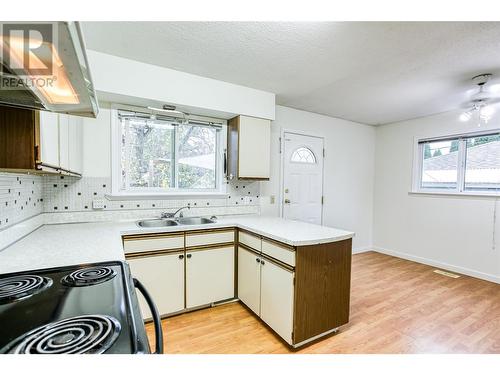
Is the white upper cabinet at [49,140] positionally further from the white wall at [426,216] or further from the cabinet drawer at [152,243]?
the white wall at [426,216]

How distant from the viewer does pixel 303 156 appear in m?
3.62

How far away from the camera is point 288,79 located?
2494 mm

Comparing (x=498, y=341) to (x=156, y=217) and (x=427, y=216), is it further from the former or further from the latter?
(x=156, y=217)

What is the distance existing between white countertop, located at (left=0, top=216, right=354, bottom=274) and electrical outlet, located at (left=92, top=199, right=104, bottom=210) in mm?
155

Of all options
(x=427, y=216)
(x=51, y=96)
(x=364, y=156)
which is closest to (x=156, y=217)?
(x=51, y=96)

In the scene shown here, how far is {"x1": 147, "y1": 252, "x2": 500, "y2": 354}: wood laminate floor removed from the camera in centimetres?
184

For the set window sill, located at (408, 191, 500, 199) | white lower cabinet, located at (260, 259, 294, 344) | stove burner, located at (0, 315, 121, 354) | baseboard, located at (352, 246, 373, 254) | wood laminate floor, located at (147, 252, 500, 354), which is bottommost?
wood laminate floor, located at (147, 252, 500, 354)

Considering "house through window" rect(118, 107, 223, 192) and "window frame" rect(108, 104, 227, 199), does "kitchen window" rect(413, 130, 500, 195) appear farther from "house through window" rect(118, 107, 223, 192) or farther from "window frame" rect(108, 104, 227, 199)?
"house through window" rect(118, 107, 223, 192)

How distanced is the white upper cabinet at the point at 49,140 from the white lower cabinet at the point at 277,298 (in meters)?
1.62

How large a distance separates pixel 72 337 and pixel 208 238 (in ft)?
5.67

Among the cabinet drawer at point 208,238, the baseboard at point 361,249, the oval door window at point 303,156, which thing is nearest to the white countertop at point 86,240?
the cabinet drawer at point 208,238

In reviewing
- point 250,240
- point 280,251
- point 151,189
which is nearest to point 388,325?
point 280,251

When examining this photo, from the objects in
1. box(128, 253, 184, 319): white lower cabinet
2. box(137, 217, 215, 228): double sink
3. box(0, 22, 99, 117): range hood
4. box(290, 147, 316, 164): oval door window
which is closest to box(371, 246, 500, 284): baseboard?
box(290, 147, 316, 164): oval door window

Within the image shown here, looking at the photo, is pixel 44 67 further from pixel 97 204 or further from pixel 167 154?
pixel 167 154
